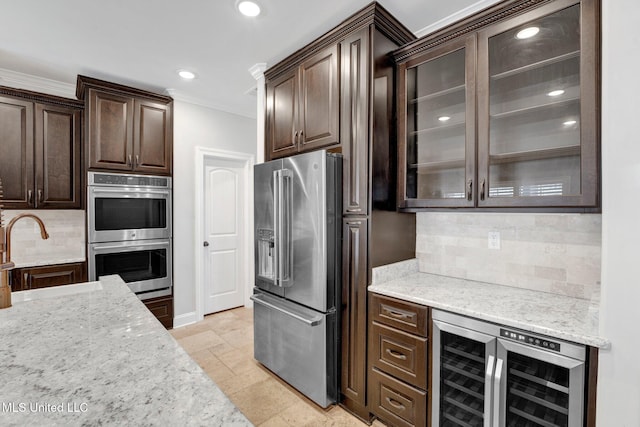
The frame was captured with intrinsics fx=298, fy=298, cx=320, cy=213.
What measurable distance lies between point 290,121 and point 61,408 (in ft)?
7.47

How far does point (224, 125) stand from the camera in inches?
154

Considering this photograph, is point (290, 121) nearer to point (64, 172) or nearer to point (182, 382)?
point (182, 382)

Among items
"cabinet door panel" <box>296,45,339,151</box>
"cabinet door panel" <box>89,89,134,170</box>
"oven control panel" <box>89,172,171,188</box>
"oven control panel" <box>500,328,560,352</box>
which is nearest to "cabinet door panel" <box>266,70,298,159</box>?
"cabinet door panel" <box>296,45,339,151</box>

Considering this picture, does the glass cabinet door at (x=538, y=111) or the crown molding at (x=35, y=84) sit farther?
the crown molding at (x=35, y=84)

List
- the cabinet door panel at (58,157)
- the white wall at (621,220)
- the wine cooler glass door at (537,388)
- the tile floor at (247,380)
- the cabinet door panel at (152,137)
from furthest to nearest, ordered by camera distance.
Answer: the cabinet door panel at (152,137)
the cabinet door panel at (58,157)
the tile floor at (247,380)
the wine cooler glass door at (537,388)
the white wall at (621,220)

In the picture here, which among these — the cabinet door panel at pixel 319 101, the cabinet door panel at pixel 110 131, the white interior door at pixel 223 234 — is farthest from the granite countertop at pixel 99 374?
the white interior door at pixel 223 234

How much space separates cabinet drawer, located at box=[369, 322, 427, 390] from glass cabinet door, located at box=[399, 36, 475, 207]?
0.86 metres

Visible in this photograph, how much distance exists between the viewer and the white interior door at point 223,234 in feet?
12.8

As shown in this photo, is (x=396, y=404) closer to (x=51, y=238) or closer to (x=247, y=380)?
(x=247, y=380)

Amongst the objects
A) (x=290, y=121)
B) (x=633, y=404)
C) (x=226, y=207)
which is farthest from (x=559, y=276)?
(x=226, y=207)

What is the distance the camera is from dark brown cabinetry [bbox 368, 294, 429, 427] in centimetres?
170

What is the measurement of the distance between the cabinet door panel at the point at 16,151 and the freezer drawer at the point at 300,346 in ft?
7.94

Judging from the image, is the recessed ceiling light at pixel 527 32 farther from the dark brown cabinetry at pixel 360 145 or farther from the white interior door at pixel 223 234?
the white interior door at pixel 223 234

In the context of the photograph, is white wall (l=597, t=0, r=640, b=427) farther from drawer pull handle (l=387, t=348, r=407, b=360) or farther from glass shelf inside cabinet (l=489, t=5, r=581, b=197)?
drawer pull handle (l=387, t=348, r=407, b=360)
